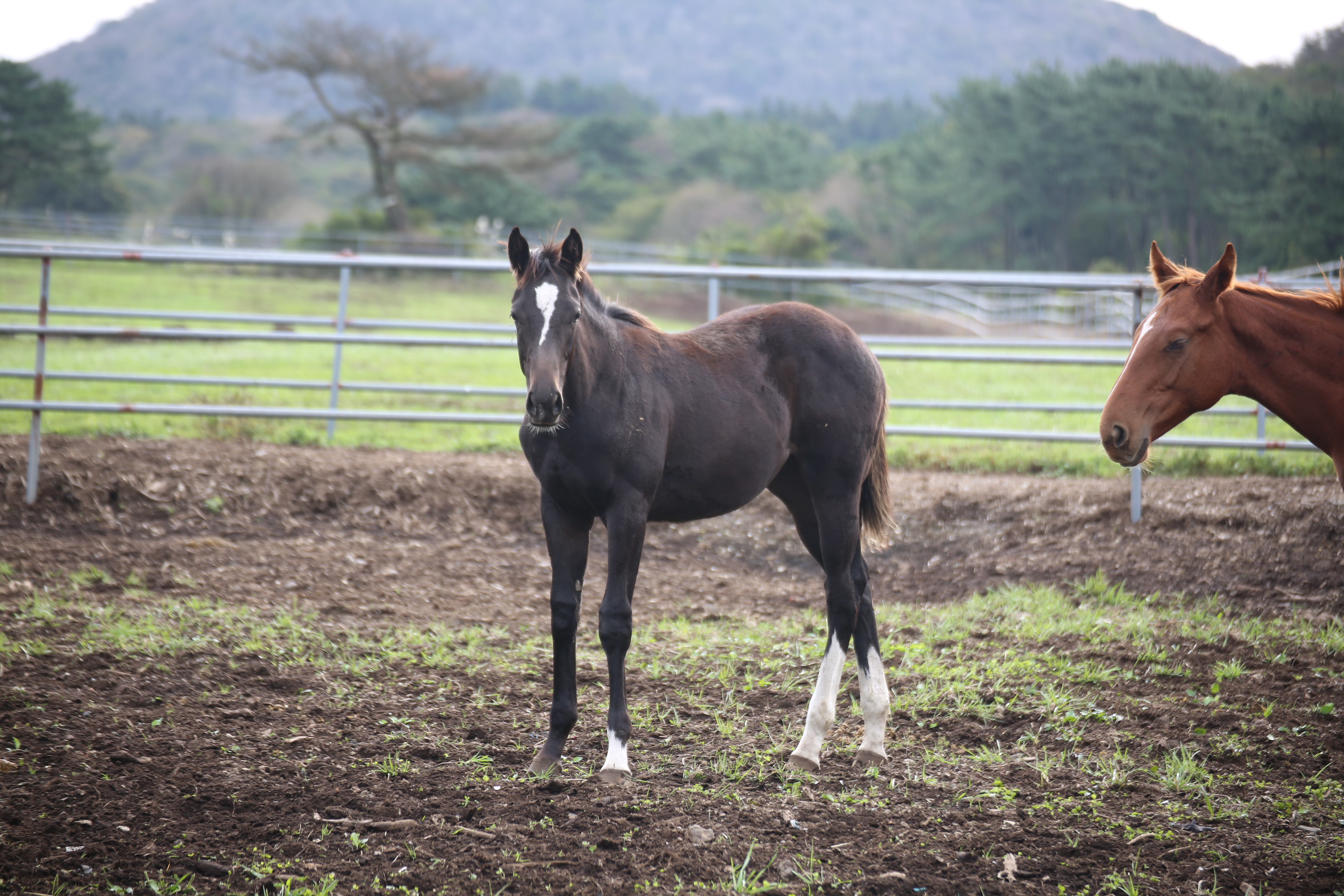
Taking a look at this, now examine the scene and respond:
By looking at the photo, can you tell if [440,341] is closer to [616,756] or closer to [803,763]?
[616,756]

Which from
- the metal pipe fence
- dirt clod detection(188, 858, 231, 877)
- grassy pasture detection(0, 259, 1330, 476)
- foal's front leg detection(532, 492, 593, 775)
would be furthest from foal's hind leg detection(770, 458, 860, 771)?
the metal pipe fence

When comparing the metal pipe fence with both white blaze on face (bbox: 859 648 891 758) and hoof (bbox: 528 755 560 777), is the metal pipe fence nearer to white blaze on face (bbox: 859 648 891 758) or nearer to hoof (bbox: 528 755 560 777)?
white blaze on face (bbox: 859 648 891 758)

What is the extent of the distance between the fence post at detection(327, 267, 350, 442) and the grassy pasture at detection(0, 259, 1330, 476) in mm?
203

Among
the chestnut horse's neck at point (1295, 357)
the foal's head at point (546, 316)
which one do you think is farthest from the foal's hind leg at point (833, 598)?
the chestnut horse's neck at point (1295, 357)

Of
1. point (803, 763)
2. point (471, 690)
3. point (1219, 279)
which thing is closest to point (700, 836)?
point (803, 763)

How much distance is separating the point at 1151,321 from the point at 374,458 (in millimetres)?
5711

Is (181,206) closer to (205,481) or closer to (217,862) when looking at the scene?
(205,481)

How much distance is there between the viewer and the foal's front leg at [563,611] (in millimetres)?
3213

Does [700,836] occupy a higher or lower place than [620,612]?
lower

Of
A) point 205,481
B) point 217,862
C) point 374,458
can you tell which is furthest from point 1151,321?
point 205,481

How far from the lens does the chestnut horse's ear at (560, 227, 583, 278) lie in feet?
10.0

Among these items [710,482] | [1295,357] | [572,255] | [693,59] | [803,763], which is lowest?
[803,763]

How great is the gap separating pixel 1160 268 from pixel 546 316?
2.28 metres

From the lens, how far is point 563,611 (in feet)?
10.5
